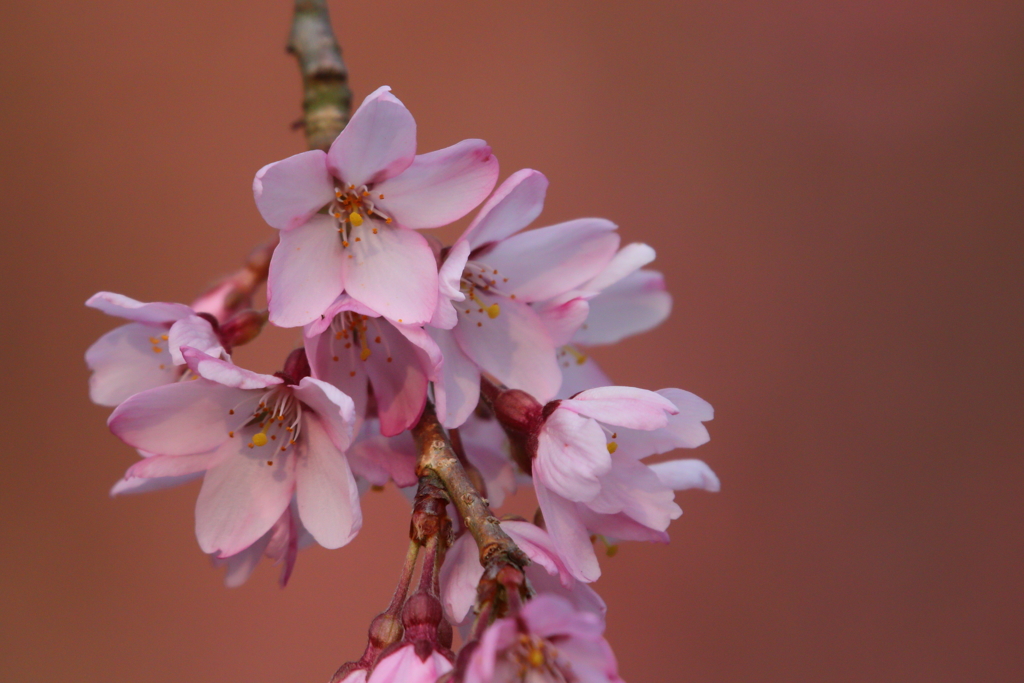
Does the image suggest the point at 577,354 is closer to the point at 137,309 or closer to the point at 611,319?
the point at 611,319

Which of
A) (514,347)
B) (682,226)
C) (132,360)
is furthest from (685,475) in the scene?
(682,226)

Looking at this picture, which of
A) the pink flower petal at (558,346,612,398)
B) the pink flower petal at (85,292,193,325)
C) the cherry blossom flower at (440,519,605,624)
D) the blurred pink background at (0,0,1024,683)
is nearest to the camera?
the cherry blossom flower at (440,519,605,624)

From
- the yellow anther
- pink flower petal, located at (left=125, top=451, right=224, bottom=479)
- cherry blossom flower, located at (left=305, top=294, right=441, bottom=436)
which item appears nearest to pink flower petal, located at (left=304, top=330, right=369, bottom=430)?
cherry blossom flower, located at (left=305, top=294, right=441, bottom=436)

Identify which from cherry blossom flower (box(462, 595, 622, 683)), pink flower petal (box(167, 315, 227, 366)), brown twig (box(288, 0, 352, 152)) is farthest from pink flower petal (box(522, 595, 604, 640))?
brown twig (box(288, 0, 352, 152))

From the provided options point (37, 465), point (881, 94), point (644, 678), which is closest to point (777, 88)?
point (881, 94)

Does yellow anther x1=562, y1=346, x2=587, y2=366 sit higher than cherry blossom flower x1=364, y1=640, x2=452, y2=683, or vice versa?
yellow anther x1=562, y1=346, x2=587, y2=366

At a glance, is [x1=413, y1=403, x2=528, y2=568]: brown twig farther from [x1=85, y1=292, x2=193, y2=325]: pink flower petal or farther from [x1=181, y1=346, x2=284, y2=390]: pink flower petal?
[x1=85, y1=292, x2=193, y2=325]: pink flower petal

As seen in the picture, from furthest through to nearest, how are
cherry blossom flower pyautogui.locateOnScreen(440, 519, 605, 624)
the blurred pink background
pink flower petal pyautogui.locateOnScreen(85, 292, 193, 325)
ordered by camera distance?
the blurred pink background, pink flower petal pyautogui.locateOnScreen(85, 292, 193, 325), cherry blossom flower pyautogui.locateOnScreen(440, 519, 605, 624)

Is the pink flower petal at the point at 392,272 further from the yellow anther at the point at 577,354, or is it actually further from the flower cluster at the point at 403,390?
the yellow anther at the point at 577,354

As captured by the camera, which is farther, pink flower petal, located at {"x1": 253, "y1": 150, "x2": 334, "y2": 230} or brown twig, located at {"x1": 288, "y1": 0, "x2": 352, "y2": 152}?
brown twig, located at {"x1": 288, "y1": 0, "x2": 352, "y2": 152}
